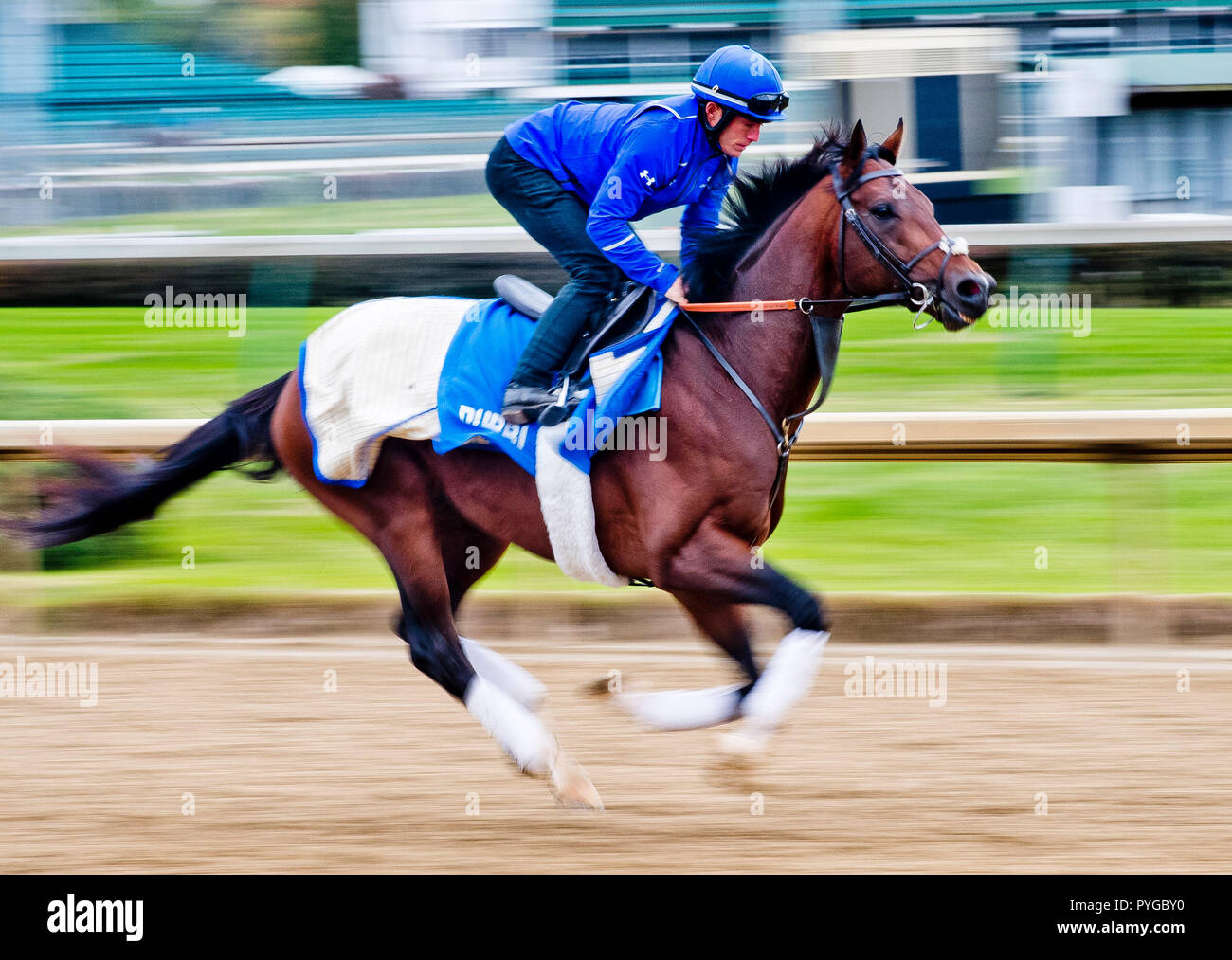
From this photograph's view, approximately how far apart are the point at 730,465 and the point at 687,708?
1.92 ft

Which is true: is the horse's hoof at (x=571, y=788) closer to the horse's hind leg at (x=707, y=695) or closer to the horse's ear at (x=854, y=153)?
the horse's hind leg at (x=707, y=695)

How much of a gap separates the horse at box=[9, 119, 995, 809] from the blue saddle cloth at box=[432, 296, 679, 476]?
0.22 ft

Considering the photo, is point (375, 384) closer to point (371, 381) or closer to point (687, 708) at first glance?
point (371, 381)

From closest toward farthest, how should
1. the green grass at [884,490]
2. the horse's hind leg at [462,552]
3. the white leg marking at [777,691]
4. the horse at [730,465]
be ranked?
Answer: the white leg marking at [777,691]
the horse at [730,465]
the horse's hind leg at [462,552]
the green grass at [884,490]

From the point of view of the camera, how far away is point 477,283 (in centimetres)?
695

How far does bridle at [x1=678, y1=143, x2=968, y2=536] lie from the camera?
11.5ft

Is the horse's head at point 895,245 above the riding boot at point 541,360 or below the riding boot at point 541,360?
above

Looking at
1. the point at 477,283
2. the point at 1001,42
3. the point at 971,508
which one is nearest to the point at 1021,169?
the point at 1001,42

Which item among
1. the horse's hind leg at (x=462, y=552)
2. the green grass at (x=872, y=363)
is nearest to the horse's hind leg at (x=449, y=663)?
the horse's hind leg at (x=462, y=552)

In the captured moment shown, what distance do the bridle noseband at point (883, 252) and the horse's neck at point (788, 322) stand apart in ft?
0.15

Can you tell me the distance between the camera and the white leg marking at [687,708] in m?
3.55

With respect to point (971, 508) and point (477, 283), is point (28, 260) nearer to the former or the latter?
point (477, 283)

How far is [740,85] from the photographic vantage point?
3.46 metres

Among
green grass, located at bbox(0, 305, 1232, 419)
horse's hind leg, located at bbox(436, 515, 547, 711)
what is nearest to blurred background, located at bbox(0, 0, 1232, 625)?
green grass, located at bbox(0, 305, 1232, 419)
